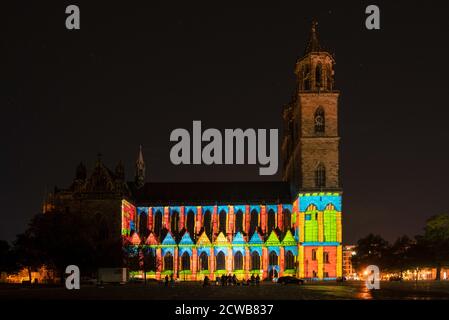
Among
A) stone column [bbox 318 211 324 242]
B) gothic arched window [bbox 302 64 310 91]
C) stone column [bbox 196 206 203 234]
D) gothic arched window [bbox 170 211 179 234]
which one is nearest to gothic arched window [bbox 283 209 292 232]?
stone column [bbox 318 211 324 242]

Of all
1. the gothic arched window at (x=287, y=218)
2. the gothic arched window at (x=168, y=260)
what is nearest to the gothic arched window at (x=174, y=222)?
the gothic arched window at (x=168, y=260)

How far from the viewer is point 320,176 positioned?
11650 cm

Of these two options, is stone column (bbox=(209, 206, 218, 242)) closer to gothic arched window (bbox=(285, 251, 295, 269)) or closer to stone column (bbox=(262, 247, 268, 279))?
stone column (bbox=(262, 247, 268, 279))

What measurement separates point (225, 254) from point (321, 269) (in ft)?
62.3

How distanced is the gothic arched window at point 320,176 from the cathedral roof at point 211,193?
13557mm

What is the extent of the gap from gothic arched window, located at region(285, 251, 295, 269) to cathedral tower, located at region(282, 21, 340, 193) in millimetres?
10608

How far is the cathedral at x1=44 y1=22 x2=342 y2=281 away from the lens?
379ft

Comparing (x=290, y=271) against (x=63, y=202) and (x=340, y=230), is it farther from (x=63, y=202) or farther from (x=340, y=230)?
(x=63, y=202)

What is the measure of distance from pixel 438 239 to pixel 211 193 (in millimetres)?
39971

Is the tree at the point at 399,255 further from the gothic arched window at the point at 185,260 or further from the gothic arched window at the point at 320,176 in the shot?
the gothic arched window at the point at 185,260

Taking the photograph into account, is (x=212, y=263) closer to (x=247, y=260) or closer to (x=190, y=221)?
(x=247, y=260)

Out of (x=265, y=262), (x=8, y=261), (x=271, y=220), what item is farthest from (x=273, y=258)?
(x=8, y=261)
